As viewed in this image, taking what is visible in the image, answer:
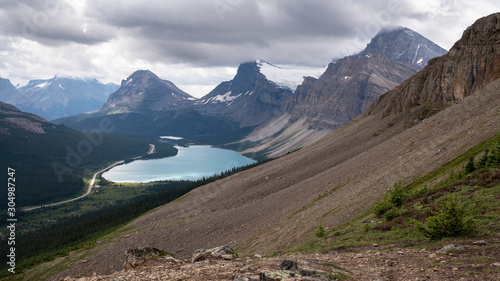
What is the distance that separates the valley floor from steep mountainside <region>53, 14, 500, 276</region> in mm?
12768

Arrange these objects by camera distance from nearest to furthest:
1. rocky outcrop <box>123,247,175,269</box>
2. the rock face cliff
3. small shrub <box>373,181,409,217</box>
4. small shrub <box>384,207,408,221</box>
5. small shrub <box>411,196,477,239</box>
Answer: small shrub <box>411,196,477,239</box>, rocky outcrop <box>123,247,175,269</box>, small shrub <box>384,207,408,221</box>, small shrub <box>373,181,409,217</box>, the rock face cliff

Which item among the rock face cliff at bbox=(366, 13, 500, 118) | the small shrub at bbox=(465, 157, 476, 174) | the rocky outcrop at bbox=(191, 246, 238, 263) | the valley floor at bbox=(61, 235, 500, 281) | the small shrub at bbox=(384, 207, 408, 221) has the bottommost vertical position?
the rocky outcrop at bbox=(191, 246, 238, 263)

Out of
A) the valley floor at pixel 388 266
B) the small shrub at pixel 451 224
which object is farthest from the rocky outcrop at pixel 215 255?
the small shrub at pixel 451 224

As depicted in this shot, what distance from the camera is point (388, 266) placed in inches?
599

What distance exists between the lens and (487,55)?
7756 centimetres

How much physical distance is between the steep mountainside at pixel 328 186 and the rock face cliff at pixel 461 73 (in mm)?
317

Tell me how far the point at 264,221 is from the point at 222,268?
3126cm

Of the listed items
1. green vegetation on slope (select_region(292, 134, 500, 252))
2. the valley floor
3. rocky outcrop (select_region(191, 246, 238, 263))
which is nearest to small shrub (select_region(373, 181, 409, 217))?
green vegetation on slope (select_region(292, 134, 500, 252))

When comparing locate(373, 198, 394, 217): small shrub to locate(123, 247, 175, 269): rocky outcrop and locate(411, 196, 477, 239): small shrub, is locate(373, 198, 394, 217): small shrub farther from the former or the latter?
locate(123, 247, 175, 269): rocky outcrop

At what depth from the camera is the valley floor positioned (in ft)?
43.2

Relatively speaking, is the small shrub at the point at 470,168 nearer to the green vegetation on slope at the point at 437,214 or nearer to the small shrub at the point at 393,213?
the green vegetation on slope at the point at 437,214

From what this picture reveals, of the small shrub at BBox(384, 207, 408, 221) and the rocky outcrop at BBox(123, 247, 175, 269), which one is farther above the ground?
the small shrub at BBox(384, 207, 408, 221)

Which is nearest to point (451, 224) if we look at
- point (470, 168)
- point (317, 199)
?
point (470, 168)

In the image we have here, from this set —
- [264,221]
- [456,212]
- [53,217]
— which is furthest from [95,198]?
[456,212]
